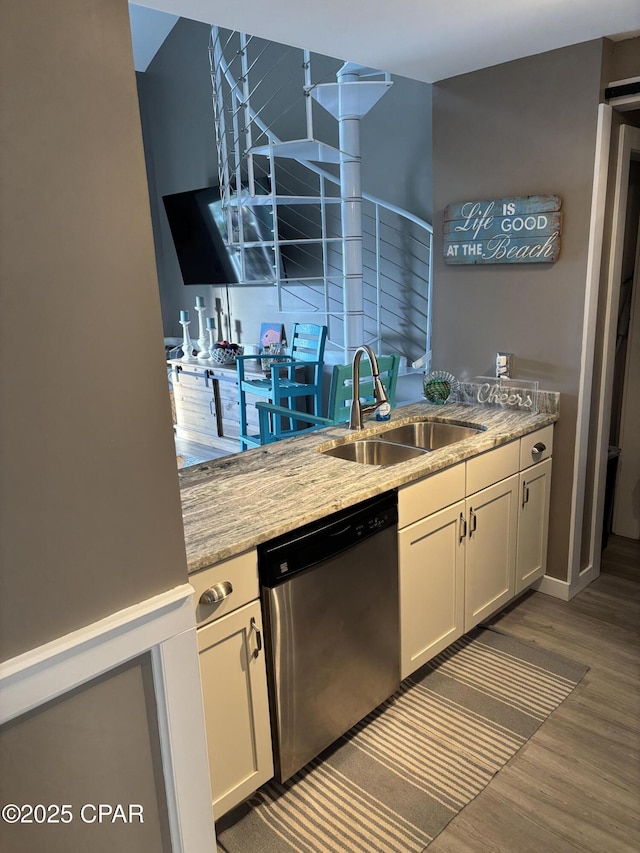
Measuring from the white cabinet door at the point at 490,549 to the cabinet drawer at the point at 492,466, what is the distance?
30mm

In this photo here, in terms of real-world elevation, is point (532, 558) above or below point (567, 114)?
below

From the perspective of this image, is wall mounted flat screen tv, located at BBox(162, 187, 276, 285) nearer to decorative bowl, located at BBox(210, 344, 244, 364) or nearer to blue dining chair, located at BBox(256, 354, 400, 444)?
decorative bowl, located at BBox(210, 344, 244, 364)

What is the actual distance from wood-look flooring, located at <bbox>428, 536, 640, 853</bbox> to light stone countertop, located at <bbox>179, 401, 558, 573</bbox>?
88cm

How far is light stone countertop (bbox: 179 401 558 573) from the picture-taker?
1.66 m

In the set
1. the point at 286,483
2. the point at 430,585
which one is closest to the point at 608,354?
the point at 430,585

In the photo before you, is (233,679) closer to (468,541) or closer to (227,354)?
(468,541)

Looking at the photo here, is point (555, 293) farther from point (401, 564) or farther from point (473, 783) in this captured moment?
point (473, 783)

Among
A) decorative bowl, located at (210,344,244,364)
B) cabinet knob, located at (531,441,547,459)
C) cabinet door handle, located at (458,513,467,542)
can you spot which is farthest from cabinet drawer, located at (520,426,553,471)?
decorative bowl, located at (210,344,244,364)

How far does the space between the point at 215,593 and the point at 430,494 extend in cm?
93

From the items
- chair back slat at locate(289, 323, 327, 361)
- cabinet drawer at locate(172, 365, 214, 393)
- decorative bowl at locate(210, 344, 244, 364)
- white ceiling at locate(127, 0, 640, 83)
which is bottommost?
cabinet drawer at locate(172, 365, 214, 393)

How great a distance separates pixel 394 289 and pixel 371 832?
3512mm

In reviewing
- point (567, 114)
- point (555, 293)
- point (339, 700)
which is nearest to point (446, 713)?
point (339, 700)

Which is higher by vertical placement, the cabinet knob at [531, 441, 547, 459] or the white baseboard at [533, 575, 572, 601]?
the cabinet knob at [531, 441, 547, 459]

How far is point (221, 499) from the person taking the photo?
1922 mm
